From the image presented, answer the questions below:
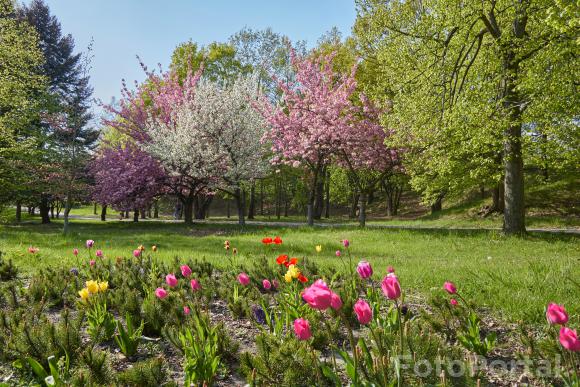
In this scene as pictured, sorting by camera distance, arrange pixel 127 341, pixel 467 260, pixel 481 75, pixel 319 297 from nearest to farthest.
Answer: pixel 319 297, pixel 127 341, pixel 467 260, pixel 481 75

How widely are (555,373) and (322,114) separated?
20.0 m

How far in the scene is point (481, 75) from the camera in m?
14.5

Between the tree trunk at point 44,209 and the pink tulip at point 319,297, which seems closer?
the pink tulip at point 319,297

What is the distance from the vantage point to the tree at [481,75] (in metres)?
12.1

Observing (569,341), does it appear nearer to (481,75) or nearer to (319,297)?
(319,297)

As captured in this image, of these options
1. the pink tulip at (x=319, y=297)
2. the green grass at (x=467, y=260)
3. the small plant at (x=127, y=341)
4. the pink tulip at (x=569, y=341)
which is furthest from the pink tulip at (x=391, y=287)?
the green grass at (x=467, y=260)

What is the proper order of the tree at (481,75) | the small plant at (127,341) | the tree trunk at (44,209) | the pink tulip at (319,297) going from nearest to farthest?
the pink tulip at (319,297) < the small plant at (127,341) < the tree at (481,75) < the tree trunk at (44,209)

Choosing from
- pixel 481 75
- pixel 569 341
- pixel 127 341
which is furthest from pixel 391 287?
pixel 481 75

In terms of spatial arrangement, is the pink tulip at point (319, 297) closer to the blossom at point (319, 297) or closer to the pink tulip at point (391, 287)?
the blossom at point (319, 297)

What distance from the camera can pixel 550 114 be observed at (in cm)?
1253

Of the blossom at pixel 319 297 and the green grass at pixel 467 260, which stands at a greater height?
the blossom at pixel 319 297

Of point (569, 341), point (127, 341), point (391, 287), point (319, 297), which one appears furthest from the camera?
point (127, 341)

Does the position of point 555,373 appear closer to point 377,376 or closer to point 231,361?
point 377,376

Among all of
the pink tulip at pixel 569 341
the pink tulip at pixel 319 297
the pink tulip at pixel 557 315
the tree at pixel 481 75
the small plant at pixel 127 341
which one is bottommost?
the small plant at pixel 127 341
